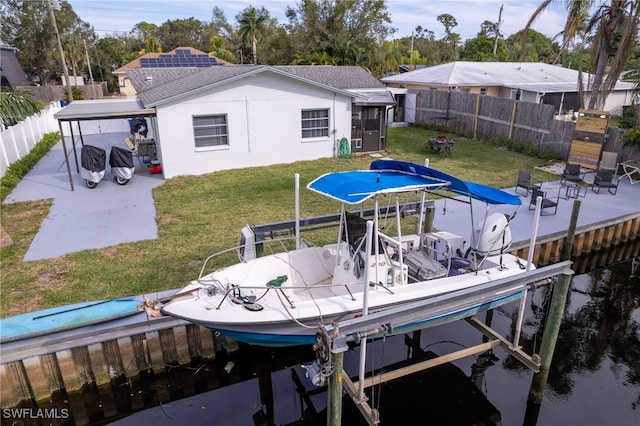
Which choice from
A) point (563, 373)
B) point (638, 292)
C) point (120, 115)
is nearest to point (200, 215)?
point (120, 115)

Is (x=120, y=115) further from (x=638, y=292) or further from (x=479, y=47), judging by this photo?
(x=479, y=47)

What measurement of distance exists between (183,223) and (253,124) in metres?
5.96

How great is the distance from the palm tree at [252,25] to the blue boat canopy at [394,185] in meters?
39.2

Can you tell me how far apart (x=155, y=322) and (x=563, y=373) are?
6090mm

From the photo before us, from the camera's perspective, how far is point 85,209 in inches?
453

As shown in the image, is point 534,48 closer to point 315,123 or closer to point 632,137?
point 632,137

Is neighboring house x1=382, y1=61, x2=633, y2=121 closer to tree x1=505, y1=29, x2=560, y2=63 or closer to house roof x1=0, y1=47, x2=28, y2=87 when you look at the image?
tree x1=505, y1=29, x2=560, y2=63

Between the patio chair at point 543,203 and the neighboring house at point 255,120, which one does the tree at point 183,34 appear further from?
the patio chair at point 543,203

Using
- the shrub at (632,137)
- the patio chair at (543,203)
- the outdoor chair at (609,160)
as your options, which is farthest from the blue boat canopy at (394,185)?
the shrub at (632,137)

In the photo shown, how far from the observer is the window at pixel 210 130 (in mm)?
14562

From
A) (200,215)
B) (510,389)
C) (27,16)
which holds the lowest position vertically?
(510,389)

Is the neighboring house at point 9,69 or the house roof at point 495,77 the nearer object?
the house roof at point 495,77

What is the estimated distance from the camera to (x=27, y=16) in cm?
Result: 3969

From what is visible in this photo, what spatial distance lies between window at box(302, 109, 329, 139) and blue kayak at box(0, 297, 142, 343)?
10.9m
